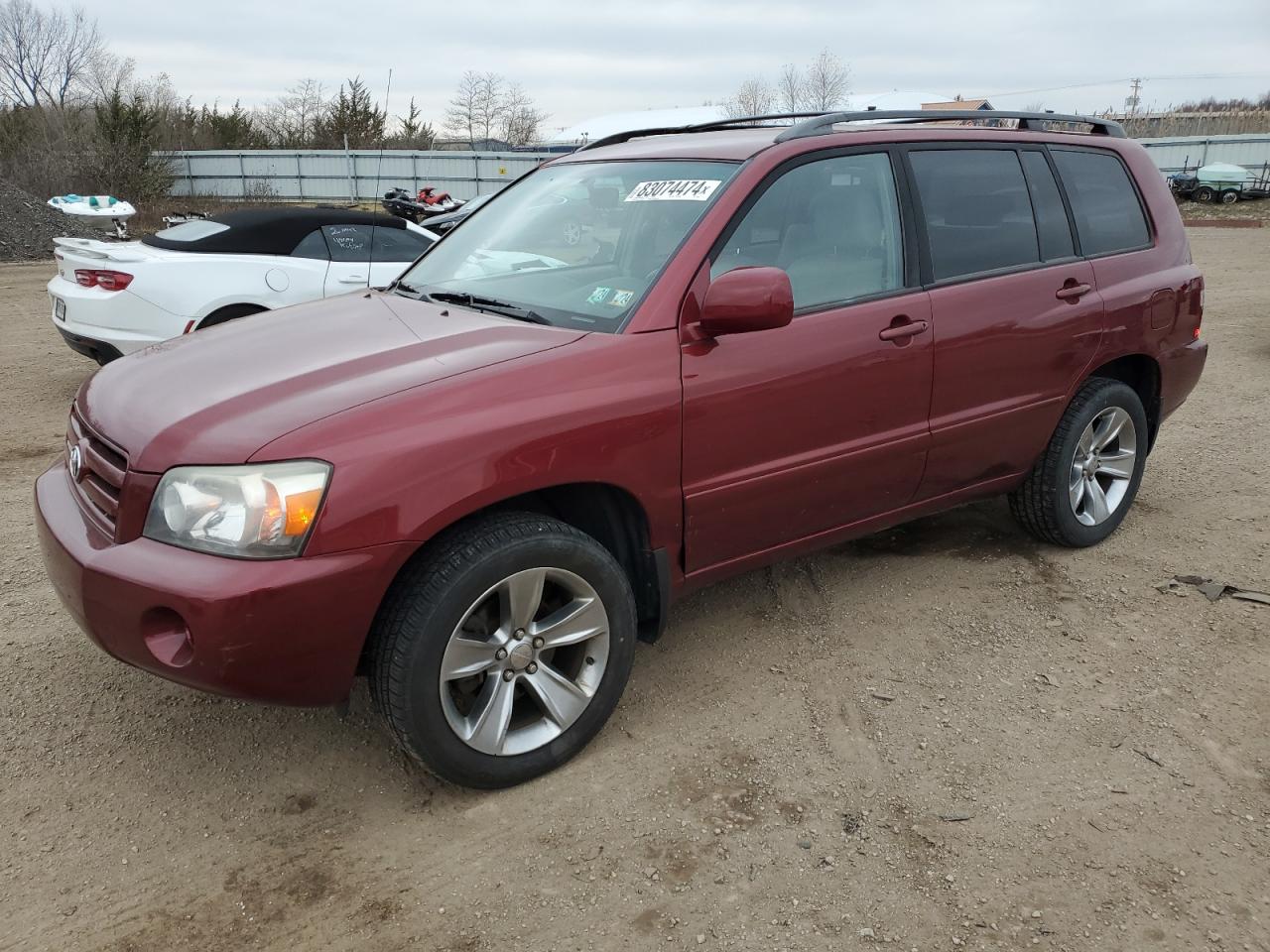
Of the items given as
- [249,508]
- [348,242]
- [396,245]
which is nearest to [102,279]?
[348,242]

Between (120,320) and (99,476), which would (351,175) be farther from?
(99,476)

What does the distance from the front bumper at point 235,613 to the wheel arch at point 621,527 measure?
614 mm

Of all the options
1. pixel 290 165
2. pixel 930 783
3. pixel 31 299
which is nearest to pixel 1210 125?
pixel 290 165

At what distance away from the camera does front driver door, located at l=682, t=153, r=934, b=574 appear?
10.1 ft

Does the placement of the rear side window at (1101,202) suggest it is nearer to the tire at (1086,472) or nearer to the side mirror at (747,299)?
the tire at (1086,472)

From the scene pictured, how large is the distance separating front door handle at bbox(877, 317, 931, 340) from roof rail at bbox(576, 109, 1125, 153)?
73cm

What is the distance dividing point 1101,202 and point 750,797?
10.2ft

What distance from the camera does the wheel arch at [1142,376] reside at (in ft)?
14.7

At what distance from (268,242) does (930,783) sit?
5.91 meters

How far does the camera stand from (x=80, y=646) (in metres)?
3.64

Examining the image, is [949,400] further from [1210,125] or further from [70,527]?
[1210,125]

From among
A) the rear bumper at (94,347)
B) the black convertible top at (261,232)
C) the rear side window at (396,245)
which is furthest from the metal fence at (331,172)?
the rear bumper at (94,347)

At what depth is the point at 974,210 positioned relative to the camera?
3807mm

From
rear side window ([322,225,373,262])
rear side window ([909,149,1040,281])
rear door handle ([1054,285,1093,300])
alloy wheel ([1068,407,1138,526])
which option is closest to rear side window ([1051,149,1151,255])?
rear door handle ([1054,285,1093,300])
